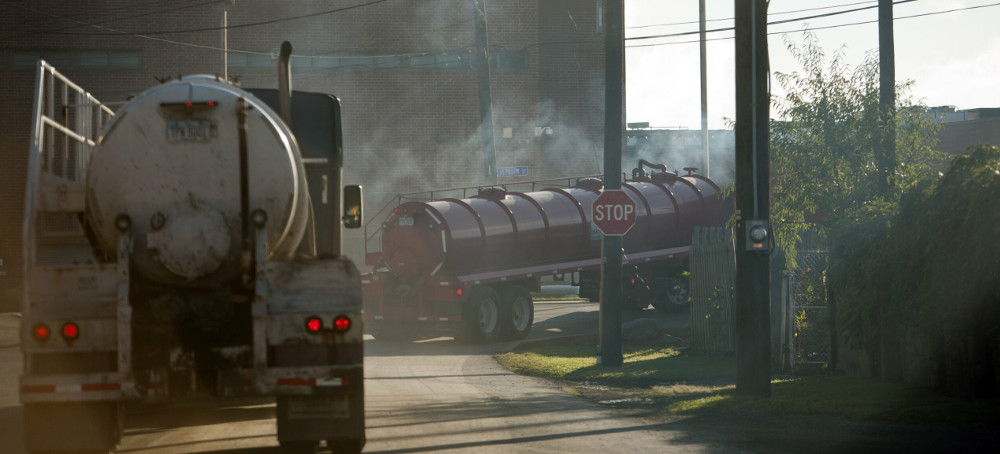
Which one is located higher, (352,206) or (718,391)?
(352,206)

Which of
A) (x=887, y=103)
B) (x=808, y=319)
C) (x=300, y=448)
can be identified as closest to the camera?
(x=300, y=448)

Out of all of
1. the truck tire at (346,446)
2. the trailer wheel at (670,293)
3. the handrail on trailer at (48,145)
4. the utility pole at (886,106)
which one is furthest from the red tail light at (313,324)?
the trailer wheel at (670,293)

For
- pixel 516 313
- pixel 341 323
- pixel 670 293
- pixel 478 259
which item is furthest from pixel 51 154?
pixel 670 293

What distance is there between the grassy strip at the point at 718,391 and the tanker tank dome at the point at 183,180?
6.08 m

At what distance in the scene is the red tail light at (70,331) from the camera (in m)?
7.47

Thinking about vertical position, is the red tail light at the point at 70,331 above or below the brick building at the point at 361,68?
below

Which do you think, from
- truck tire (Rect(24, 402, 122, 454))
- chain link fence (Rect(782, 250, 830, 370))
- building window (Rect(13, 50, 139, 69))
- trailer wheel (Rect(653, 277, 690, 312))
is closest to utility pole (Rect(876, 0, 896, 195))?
chain link fence (Rect(782, 250, 830, 370))

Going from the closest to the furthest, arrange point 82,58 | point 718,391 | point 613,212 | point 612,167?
point 718,391 → point 613,212 → point 612,167 → point 82,58

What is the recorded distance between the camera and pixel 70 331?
7.48 metres

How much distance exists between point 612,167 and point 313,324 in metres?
10.7

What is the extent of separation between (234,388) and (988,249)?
739 centimetres

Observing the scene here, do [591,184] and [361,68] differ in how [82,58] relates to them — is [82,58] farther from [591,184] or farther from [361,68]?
[591,184]

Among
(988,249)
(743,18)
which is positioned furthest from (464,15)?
(988,249)

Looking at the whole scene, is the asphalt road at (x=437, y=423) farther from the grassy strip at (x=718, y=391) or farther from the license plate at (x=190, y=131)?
the license plate at (x=190, y=131)
